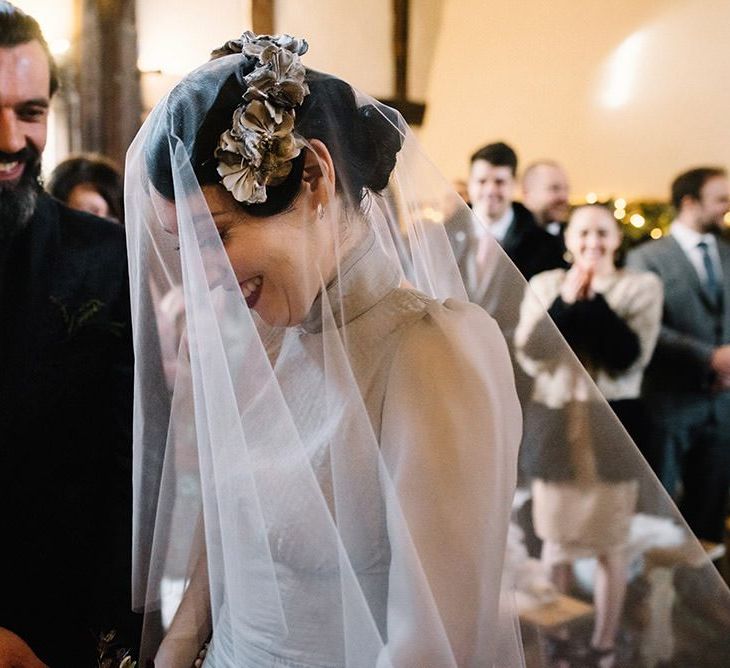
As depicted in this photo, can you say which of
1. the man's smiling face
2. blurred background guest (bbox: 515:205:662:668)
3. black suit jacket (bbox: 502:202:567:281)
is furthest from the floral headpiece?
Result: black suit jacket (bbox: 502:202:567:281)

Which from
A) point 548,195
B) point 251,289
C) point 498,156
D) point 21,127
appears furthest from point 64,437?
point 548,195

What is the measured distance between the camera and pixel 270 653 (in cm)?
109

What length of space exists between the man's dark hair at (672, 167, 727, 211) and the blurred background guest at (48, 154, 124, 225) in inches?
85.3

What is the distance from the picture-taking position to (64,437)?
5.08 feet

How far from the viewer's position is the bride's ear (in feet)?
3.23

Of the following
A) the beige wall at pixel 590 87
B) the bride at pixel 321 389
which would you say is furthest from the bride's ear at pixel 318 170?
the beige wall at pixel 590 87

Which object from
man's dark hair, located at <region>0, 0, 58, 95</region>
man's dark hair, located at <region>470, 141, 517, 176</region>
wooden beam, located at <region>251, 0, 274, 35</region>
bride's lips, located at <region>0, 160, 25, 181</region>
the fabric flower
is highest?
wooden beam, located at <region>251, 0, 274, 35</region>

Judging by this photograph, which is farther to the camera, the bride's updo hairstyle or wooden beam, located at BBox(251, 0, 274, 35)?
wooden beam, located at BBox(251, 0, 274, 35)

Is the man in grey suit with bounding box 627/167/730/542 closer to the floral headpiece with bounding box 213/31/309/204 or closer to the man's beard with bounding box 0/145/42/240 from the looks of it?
the man's beard with bounding box 0/145/42/240

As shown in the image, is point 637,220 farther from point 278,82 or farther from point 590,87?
point 278,82

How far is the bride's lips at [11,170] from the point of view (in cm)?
150

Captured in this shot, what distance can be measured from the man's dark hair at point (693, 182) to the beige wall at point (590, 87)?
227cm

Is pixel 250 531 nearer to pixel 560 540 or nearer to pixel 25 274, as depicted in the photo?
pixel 560 540

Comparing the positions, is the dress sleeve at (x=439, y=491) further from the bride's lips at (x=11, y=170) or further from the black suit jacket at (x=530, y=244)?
the black suit jacket at (x=530, y=244)
